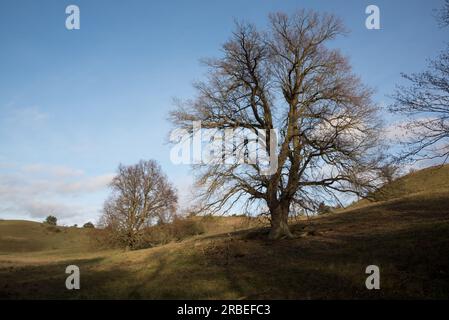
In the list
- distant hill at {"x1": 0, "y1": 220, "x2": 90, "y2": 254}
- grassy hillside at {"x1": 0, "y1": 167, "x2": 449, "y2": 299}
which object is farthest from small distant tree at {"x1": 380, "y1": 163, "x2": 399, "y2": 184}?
distant hill at {"x1": 0, "y1": 220, "x2": 90, "y2": 254}

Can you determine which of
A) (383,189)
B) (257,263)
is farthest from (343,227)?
(257,263)

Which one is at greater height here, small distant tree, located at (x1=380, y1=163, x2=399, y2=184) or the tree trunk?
small distant tree, located at (x1=380, y1=163, x2=399, y2=184)

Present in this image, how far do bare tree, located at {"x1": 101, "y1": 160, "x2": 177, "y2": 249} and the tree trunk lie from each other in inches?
1270

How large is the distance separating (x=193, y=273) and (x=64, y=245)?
2825 inches

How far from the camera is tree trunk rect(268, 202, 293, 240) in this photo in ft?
76.6

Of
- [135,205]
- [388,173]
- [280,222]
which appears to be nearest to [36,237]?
[135,205]

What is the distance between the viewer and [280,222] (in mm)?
23781

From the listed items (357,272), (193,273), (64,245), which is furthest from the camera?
(64,245)

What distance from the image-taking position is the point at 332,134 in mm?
22141

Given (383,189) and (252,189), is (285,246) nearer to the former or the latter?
(252,189)

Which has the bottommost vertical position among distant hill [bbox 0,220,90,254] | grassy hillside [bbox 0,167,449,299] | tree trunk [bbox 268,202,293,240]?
distant hill [bbox 0,220,90,254]

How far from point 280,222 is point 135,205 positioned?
34.5 meters

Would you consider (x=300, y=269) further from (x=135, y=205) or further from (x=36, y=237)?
(x=36, y=237)

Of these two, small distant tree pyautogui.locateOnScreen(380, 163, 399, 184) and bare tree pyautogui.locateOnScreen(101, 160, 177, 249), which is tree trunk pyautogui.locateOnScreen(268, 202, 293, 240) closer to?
small distant tree pyautogui.locateOnScreen(380, 163, 399, 184)
